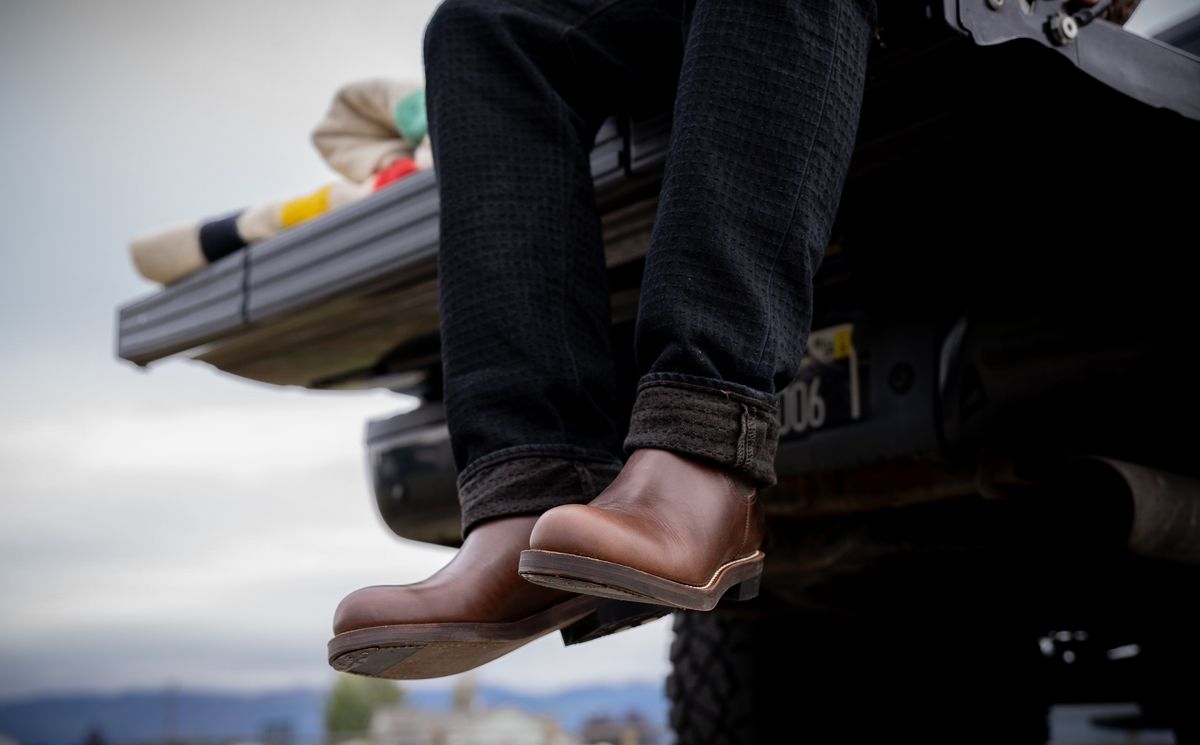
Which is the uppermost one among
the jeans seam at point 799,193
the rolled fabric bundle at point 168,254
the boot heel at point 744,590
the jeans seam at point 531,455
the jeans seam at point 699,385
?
the rolled fabric bundle at point 168,254

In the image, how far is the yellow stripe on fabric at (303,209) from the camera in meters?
2.39

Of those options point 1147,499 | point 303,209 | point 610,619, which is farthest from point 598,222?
point 303,209

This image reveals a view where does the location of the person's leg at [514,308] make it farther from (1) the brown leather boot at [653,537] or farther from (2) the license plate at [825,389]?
(2) the license plate at [825,389]

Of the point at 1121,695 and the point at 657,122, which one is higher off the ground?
the point at 657,122

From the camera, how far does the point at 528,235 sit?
4.68 ft

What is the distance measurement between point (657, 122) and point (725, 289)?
0.54 metres

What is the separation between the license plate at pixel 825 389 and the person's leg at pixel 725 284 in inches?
22.9

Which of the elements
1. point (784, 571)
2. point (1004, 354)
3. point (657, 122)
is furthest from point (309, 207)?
point (1004, 354)

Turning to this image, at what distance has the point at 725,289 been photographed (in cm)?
121

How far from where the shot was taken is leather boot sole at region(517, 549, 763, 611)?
3.69ft

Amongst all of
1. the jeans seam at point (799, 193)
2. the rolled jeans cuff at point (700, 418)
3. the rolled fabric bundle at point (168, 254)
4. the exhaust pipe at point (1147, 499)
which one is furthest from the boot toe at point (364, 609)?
the rolled fabric bundle at point (168, 254)

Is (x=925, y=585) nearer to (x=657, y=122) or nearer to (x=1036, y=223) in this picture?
(x=1036, y=223)

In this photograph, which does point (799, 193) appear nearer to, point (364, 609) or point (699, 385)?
point (699, 385)

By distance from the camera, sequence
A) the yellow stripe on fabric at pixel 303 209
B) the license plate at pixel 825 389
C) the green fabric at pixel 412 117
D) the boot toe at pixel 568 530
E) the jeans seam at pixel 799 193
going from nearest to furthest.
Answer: the boot toe at pixel 568 530 → the jeans seam at pixel 799 193 → the license plate at pixel 825 389 → the yellow stripe on fabric at pixel 303 209 → the green fabric at pixel 412 117
